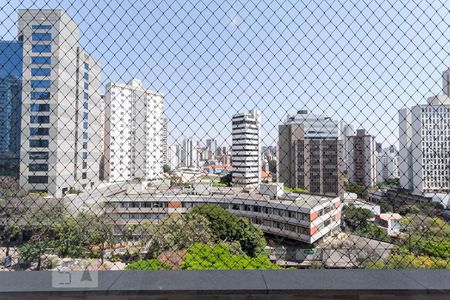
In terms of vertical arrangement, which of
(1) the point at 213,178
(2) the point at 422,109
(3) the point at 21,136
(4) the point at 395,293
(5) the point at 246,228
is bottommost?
(5) the point at 246,228

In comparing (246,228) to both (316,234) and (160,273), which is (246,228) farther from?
(160,273)

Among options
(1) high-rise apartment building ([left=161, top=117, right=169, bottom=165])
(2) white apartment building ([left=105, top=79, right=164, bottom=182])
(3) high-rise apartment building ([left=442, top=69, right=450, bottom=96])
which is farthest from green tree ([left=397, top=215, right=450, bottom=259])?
(2) white apartment building ([left=105, top=79, right=164, bottom=182])

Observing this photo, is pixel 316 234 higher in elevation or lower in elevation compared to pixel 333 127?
lower

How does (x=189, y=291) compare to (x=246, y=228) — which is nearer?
(x=189, y=291)

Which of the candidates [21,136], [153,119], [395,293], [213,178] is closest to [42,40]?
[21,136]

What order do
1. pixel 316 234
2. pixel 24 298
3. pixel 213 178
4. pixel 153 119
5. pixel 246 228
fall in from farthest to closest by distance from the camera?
pixel 246 228
pixel 316 234
pixel 213 178
pixel 153 119
pixel 24 298

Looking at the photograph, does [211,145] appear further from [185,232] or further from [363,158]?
[185,232]

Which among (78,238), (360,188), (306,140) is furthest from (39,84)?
(360,188)
